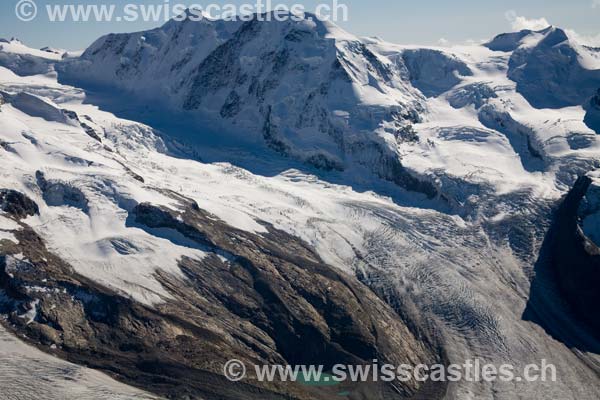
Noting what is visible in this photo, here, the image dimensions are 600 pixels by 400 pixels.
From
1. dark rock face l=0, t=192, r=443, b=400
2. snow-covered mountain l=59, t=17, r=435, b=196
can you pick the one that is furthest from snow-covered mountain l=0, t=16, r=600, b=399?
snow-covered mountain l=59, t=17, r=435, b=196

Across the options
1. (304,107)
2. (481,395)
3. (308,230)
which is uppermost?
(304,107)

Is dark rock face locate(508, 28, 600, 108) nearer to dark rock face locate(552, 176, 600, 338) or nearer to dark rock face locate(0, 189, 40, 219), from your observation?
dark rock face locate(552, 176, 600, 338)

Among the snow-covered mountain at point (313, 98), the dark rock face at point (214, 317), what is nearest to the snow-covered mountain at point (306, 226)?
the dark rock face at point (214, 317)

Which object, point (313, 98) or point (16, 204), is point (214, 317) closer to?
point (16, 204)

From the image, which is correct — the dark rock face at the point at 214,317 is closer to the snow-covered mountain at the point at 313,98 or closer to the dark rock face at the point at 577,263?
the dark rock face at the point at 577,263

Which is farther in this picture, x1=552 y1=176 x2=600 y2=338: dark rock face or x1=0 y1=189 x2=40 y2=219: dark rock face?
x1=552 y1=176 x2=600 y2=338: dark rock face

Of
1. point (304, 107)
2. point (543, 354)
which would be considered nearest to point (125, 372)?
point (543, 354)

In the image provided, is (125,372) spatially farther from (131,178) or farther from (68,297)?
(131,178)
